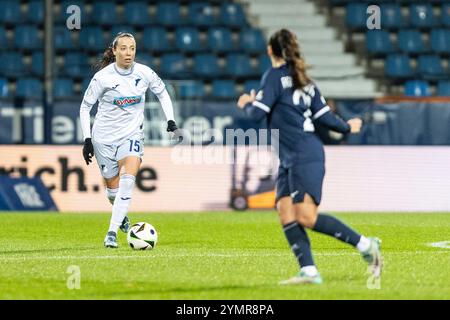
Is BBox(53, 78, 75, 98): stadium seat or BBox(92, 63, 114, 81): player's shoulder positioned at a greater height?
BBox(92, 63, 114, 81): player's shoulder

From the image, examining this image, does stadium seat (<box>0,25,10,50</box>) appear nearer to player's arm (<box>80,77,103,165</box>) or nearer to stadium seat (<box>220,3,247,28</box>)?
stadium seat (<box>220,3,247,28</box>)

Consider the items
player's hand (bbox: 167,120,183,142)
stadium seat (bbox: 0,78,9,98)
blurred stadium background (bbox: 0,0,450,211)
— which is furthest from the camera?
stadium seat (bbox: 0,78,9,98)

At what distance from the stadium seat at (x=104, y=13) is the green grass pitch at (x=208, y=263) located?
9.15m

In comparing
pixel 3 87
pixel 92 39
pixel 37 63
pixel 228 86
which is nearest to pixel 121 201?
pixel 3 87

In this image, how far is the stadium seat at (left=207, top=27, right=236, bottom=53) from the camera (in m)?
24.4

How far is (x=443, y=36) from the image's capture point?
82.1 feet

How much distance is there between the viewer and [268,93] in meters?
7.94

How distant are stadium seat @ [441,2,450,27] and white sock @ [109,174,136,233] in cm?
1492

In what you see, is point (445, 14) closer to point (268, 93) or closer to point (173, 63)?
point (173, 63)

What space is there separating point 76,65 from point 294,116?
51.7 ft

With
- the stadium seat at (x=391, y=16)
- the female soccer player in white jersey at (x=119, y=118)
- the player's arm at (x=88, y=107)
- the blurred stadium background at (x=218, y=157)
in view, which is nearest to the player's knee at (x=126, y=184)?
the female soccer player in white jersey at (x=119, y=118)

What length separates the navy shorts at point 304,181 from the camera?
7.98 m

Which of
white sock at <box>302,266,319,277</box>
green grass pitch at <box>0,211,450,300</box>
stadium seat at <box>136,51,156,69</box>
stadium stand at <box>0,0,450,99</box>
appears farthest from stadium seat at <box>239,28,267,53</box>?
white sock at <box>302,266,319,277</box>

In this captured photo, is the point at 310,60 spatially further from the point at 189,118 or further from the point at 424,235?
the point at 424,235
